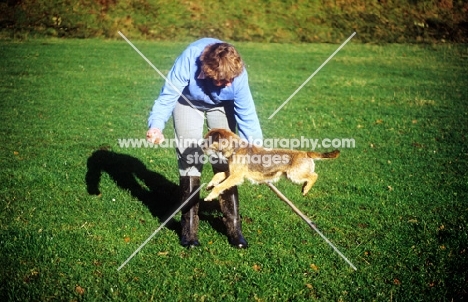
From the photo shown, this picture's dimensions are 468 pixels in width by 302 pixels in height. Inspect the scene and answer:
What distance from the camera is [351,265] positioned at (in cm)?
516

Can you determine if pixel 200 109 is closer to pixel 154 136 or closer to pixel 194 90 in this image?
pixel 194 90

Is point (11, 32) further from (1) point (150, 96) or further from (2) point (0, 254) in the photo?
(2) point (0, 254)

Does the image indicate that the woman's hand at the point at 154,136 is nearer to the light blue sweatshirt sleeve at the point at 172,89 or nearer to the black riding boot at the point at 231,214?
the light blue sweatshirt sleeve at the point at 172,89

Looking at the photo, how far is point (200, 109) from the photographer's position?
5.29 metres

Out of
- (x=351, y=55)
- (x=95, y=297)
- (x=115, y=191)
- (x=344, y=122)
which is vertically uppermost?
(x=95, y=297)

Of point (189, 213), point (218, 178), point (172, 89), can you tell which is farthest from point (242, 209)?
point (172, 89)

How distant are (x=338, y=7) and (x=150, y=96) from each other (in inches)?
889

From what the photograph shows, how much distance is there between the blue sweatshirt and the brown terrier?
1.50ft

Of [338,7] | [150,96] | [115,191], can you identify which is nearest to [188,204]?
[115,191]

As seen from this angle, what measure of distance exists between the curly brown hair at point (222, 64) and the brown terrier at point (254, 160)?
0.67m

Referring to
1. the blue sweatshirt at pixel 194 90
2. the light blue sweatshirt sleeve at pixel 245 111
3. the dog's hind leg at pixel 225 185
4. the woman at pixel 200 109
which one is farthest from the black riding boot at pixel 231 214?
the blue sweatshirt at pixel 194 90

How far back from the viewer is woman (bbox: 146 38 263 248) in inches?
181

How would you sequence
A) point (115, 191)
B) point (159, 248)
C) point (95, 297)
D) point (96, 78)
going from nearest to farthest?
1. point (95, 297)
2. point (159, 248)
3. point (115, 191)
4. point (96, 78)

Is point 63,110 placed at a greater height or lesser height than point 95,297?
lesser
